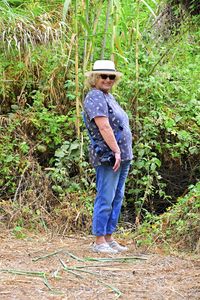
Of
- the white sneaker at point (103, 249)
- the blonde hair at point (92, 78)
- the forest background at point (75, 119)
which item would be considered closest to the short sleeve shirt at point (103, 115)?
the blonde hair at point (92, 78)

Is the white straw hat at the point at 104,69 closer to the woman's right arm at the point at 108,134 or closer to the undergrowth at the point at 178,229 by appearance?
the woman's right arm at the point at 108,134

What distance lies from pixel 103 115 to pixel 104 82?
0.32 m

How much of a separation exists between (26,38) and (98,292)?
13.2ft

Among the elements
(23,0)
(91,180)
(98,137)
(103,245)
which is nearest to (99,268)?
(103,245)

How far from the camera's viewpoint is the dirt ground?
170 inches

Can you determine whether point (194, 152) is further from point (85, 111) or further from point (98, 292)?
point (98, 292)

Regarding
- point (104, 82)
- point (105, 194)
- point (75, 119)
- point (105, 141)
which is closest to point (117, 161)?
point (105, 141)

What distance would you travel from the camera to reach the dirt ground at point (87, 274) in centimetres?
432

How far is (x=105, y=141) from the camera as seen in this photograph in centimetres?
544

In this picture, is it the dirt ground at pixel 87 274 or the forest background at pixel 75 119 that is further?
the forest background at pixel 75 119

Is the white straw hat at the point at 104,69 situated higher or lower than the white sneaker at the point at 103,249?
higher

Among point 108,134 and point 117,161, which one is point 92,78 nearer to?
point 108,134

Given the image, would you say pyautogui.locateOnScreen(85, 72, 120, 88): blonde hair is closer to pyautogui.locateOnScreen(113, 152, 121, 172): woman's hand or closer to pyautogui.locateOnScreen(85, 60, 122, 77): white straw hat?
pyautogui.locateOnScreen(85, 60, 122, 77): white straw hat

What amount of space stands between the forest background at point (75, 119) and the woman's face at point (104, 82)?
1.14 metres
